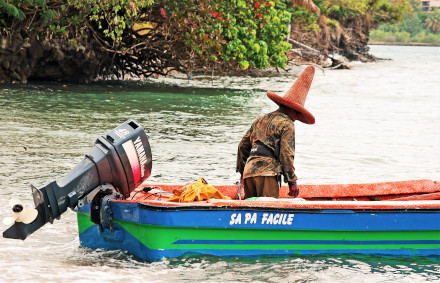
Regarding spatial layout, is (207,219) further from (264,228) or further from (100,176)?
(100,176)

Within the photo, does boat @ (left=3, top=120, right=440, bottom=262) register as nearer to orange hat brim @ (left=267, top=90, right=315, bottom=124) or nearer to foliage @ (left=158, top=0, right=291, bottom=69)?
orange hat brim @ (left=267, top=90, right=315, bottom=124)

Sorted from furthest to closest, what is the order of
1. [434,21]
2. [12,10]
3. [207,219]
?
1. [434,21]
2. [12,10]
3. [207,219]

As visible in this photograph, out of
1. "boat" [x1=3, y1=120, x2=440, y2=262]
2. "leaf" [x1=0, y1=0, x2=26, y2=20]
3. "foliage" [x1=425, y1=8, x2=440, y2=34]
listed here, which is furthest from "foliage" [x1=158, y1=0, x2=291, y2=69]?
"foliage" [x1=425, y1=8, x2=440, y2=34]

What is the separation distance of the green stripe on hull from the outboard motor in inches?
16.9

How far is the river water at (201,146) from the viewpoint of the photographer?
660 cm

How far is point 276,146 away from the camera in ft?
23.1

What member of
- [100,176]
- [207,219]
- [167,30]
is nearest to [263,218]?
[207,219]

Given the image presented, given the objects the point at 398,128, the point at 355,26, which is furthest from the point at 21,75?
the point at 355,26

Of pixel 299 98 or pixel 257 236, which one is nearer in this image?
pixel 257 236

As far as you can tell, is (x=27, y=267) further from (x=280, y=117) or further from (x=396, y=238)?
(x=396, y=238)

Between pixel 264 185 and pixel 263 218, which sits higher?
pixel 264 185

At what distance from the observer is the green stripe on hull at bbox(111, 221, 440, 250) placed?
6422mm

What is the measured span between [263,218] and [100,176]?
1510 mm

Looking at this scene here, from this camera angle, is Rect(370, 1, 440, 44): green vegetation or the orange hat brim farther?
Rect(370, 1, 440, 44): green vegetation
